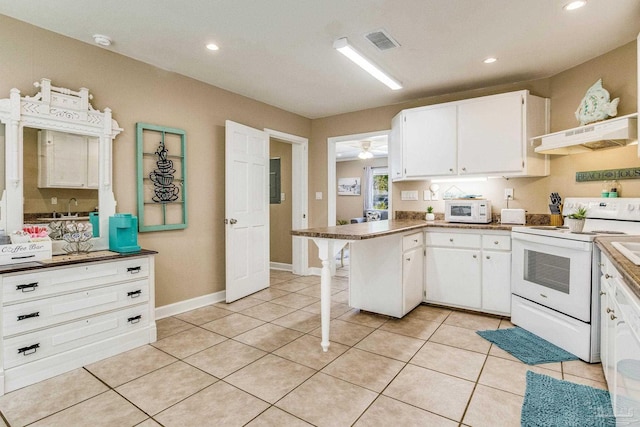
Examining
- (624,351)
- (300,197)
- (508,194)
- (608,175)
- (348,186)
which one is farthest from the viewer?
(348,186)

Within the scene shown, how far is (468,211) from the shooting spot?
3.51 metres

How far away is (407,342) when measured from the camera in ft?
8.63

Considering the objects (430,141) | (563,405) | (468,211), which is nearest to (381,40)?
(430,141)

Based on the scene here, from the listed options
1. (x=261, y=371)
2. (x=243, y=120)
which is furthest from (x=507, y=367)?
(x=243, y=120)

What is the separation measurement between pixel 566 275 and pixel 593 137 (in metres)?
1.13

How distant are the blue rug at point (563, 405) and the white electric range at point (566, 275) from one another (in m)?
0.49

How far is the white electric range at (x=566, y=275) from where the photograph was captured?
2268 millimetres

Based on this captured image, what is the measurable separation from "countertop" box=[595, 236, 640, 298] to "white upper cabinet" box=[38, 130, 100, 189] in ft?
→ 11.1

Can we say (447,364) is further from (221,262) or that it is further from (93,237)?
(93,237)

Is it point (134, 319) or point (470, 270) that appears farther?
point (470, 270)

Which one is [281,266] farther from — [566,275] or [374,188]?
[374,188]

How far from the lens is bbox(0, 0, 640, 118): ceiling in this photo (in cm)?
219

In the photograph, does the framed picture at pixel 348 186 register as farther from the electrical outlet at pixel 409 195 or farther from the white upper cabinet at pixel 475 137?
the white upper cabinet at pixel 475 137

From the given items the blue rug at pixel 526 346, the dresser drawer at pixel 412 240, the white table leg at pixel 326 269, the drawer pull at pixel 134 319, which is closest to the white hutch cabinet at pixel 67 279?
the drawer pull at pixel 134 319
